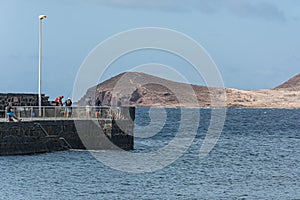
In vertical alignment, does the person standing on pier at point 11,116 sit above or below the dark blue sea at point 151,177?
above

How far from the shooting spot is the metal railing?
4509 cm

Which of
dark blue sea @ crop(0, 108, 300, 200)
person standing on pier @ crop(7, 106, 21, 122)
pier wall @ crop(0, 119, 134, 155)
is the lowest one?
dark blue sea @ crop(0, 108, 300, 200)

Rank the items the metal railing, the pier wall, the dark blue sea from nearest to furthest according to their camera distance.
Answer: the dark blue sea → the pier wall → the metal railing

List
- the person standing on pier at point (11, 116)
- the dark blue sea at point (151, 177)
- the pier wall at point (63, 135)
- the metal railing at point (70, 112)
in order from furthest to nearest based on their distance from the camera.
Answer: the metal railing at point (70, 112), the person standing on pier at point (11, 116), the pier wall at point (63, 135), the dark blue sea at point (151, 177)

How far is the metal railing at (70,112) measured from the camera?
45094 millimetres

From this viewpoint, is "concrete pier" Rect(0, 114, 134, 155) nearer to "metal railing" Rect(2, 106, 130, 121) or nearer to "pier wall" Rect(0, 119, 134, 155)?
"pier wall" Rect(0, 119, 134, 155)

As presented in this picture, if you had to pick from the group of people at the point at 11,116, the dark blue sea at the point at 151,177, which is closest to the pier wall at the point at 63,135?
the dark blue sea at the point at 151,177

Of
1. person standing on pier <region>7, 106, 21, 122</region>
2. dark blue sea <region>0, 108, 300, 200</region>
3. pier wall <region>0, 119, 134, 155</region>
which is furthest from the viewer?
person standing on pier <region>7, 106, 21, 122</region>

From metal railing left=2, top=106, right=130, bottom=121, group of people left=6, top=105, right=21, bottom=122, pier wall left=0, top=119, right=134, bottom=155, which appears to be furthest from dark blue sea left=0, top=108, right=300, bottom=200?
metal railing left=2, top=106, right=130, bottom=121

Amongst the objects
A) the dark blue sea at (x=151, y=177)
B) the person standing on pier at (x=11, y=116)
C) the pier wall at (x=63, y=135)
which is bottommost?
the dark blue sea at (x=151, y=177)

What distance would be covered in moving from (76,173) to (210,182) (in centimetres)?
698

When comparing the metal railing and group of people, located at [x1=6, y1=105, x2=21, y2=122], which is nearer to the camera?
group of people, located at [x1=6, y1=105, x2=21, y2=122]

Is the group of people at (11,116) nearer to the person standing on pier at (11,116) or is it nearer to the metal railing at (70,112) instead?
the person standing on pier at (11,116)

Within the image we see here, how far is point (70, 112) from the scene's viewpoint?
4703cm
